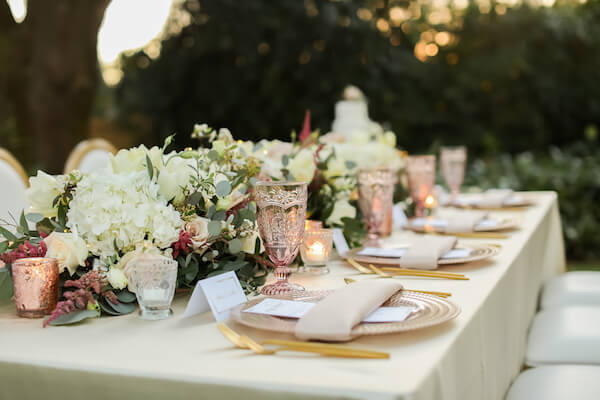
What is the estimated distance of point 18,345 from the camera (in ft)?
3.33

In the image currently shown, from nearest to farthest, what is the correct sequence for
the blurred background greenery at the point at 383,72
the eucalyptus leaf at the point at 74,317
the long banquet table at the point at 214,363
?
the long banquet table at the point at 214,363 → the eucalyptus leaf at the point at 74,317 → the blurred background greenery at the point at 383,72

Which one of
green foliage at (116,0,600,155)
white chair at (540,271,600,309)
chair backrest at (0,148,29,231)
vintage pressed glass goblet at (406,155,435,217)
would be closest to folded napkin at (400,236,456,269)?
vintage pressed glass goblet at (406,155,435,217)

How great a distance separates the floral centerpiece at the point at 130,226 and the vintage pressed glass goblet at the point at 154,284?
5cm

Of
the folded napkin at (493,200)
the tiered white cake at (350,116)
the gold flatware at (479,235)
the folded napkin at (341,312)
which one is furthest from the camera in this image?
the tiered white cake at (350,116)

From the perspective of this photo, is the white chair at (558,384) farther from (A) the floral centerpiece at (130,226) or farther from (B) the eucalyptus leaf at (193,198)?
(B) the eucalyptus leaf at (193,198)

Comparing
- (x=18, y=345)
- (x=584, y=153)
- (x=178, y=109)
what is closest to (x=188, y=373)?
(x=18, y=345)

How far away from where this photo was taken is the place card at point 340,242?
67.7 inches

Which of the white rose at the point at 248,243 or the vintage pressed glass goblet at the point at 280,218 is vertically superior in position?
the vintage pressed glass goblet at the point at 280,218

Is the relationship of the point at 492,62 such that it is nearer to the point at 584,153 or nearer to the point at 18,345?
the point at 584,153

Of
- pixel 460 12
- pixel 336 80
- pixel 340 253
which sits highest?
pixel 460 12

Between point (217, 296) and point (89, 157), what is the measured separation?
6.65 ft

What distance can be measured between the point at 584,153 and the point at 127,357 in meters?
7.17

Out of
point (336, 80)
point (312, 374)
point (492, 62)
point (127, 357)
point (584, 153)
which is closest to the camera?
point (312, 374)

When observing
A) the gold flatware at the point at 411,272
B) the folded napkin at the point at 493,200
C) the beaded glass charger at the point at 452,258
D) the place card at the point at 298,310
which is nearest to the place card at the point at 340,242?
the beaded glass charger at the point at 452,258
